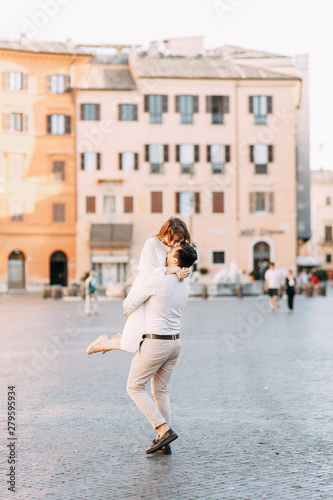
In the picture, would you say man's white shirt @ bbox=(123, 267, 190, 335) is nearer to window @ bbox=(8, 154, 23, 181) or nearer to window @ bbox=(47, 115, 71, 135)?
window @ bbox=(8, 154, 23, 181)

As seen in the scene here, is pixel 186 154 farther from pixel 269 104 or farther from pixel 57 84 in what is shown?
pixel 57 84

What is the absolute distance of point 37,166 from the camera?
5294cm

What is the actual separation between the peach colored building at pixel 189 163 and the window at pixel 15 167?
12.8 ft

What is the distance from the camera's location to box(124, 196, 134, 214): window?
175ft

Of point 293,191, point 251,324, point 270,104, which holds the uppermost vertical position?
point 270,104

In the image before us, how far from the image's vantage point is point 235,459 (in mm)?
5723

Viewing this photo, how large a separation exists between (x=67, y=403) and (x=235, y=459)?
2.93 m

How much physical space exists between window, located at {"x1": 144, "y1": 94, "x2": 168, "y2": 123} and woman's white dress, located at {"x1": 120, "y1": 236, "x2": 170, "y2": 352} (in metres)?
48.4

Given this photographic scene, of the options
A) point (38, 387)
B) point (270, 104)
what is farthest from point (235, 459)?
point (270, 104)

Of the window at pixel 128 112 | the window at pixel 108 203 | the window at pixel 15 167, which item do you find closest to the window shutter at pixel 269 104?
the window at pixel 128 112

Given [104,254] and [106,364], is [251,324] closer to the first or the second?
[106,364]

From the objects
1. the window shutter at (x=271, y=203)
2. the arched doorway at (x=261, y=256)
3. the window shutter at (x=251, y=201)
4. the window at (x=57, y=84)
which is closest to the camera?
the window at (x=57, y=84)

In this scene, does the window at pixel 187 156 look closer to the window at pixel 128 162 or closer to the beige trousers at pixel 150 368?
the window at pixel 128 162

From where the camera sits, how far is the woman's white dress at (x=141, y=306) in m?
5.84
